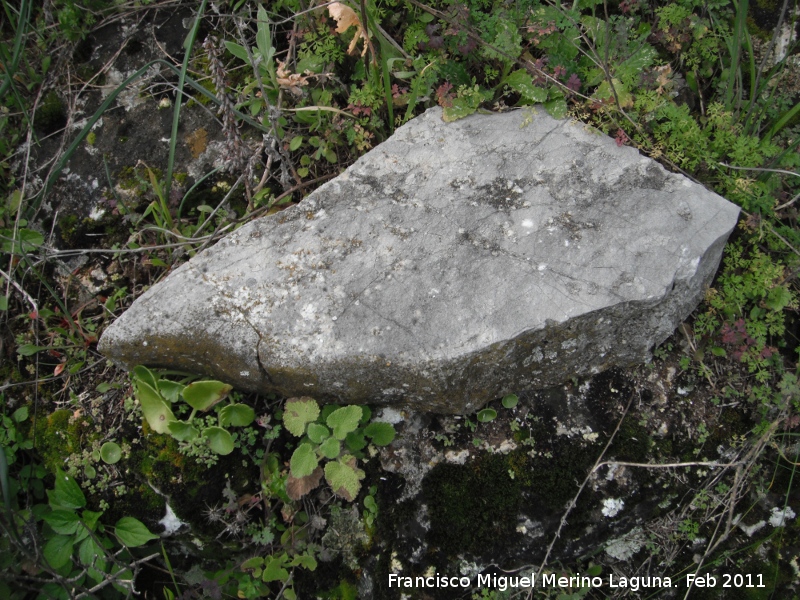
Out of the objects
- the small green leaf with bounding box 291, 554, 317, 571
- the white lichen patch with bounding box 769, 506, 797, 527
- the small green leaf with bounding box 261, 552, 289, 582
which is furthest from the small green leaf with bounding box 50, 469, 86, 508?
the white lichen patch with bounding box 769, 506, 797, 527

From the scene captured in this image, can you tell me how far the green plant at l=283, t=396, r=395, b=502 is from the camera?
2.56 m

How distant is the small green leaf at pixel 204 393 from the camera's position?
2590 mm

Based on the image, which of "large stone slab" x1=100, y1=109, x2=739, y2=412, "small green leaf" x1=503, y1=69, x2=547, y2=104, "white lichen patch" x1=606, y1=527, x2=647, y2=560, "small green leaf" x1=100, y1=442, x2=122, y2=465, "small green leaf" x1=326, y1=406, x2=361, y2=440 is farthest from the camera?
"small green leaf" x1=503, y1=69, x2=547, y2=104

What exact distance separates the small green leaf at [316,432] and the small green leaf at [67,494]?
49.7 inches

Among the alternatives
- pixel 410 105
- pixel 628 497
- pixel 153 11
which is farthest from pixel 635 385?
pixel 153 11

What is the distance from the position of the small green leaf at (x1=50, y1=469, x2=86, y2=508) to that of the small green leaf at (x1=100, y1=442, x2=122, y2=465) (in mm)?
205

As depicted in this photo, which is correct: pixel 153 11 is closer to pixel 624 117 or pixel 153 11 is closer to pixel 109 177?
→ pixel 109 177

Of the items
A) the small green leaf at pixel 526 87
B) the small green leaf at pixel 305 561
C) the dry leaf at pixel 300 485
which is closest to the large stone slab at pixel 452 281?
the small green leaf at pixel 526 87

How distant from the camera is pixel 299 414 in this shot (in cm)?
260

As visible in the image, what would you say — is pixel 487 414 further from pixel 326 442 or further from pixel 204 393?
pixel 204 393

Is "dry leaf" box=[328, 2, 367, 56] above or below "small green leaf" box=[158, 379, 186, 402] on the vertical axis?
above

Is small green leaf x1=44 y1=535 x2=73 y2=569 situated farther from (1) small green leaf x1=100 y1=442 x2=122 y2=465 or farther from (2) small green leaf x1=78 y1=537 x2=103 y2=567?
(1) small green leaf x1=100 y1=442 x2=122 y2=465

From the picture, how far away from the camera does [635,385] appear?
271cm

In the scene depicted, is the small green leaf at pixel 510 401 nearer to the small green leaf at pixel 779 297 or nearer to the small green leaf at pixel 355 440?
the small green leaf at pixel 355 440
